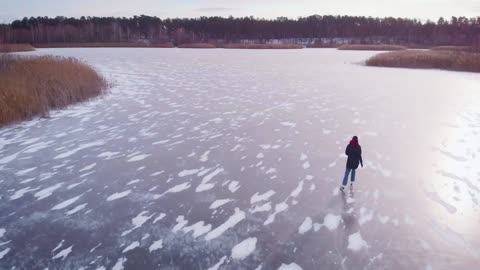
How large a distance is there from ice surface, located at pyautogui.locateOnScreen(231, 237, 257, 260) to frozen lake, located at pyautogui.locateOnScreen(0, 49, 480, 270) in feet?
0.04

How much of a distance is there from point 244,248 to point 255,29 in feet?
353

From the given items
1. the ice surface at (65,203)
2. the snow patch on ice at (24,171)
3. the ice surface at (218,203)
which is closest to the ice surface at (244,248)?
the ice surface at (218,203)

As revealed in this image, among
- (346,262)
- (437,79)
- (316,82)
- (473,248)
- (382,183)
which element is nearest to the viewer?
(346,262)

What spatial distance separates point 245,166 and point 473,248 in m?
3.71

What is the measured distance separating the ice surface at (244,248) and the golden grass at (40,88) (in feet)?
27.8

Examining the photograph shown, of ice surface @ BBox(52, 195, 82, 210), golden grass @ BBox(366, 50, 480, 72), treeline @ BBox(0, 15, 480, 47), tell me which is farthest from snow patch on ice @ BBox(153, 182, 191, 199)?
treeline @ BBox(0, 15, 480, 47)

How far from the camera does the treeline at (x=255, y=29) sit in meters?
93.2

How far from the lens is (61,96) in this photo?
39.4 ft

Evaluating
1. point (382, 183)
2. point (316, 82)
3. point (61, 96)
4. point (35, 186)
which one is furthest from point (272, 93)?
point (35, 186)

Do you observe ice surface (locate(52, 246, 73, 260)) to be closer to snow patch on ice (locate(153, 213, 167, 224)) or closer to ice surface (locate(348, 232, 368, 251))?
snow patch on ice (locate(153, 213, 167, 224))

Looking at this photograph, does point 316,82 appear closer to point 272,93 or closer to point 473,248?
point 272,93

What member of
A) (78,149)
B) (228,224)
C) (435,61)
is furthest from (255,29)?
(228,224)

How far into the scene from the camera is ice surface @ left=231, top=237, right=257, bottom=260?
379 centimetres

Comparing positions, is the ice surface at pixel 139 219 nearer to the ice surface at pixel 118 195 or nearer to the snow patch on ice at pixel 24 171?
the ice surface at pixel 118 195
